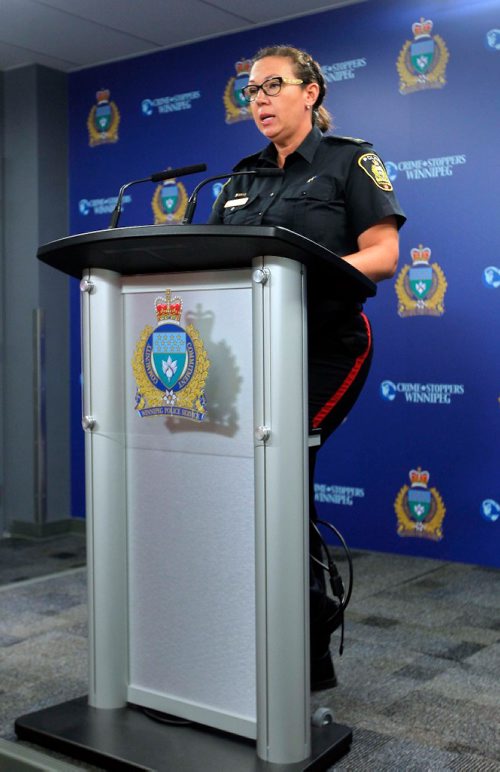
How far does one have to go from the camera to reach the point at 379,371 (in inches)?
150

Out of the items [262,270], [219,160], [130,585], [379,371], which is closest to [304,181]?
[262,270]

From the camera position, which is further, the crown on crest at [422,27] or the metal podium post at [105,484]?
the crown on crest at [422,27]

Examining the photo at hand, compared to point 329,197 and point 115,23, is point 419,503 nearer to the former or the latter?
point 329,197

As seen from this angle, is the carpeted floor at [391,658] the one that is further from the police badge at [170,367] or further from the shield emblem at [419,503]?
the police badge at [170,367]

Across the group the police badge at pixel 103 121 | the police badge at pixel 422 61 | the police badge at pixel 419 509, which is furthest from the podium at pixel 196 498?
the police badge at pixel 103 121

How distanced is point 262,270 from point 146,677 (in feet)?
2.91

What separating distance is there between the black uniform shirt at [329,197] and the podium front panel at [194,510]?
1.24 ft

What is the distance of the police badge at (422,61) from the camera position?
356 centimetres

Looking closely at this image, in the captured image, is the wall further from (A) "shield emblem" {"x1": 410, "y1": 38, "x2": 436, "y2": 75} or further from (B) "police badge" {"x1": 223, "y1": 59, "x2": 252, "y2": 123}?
(A) "shield emblem" {"x1": 410, "y1": 38, "x2": 436, "y2": 75}

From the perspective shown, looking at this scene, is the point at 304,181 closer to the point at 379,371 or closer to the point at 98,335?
the point at 98,335

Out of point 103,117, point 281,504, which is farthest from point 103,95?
point 281,504

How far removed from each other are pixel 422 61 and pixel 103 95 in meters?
1.67

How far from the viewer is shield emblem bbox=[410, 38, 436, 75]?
11.8ft

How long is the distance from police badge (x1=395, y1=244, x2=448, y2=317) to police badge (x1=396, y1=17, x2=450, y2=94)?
627 millimetres
